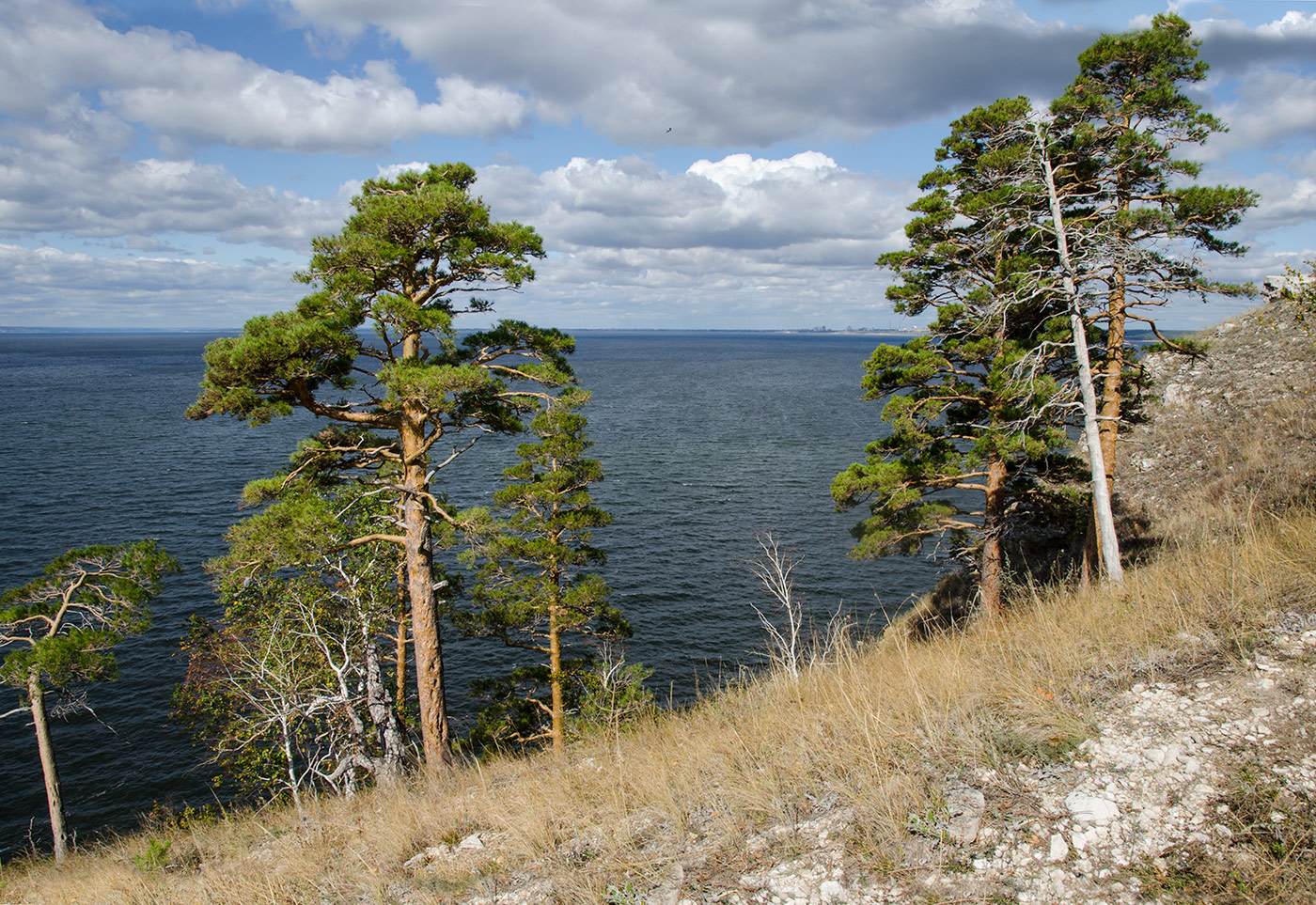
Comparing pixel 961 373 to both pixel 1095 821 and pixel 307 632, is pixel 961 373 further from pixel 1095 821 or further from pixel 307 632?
pixel 307 632

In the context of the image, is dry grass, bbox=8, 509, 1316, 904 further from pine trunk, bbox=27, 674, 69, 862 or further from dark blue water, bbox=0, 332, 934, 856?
pine trunk, bbox=27, 674, 69, 862

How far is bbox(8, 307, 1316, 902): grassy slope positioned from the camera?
483 cm

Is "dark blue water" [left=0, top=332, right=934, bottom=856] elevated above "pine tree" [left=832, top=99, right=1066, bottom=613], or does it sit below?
below

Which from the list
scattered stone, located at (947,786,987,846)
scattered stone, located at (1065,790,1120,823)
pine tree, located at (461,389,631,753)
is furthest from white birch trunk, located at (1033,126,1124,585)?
pine tree, located at (461,389,631,753)

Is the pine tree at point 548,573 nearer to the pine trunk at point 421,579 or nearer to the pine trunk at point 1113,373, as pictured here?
the pine trunk at point 421,579

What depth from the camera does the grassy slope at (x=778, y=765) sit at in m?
4.83

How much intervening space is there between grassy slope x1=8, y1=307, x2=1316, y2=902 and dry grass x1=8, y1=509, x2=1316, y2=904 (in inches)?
0.7

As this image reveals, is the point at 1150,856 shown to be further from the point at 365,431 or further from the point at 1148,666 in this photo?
the point at 365,431

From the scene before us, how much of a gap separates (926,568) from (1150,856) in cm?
3137

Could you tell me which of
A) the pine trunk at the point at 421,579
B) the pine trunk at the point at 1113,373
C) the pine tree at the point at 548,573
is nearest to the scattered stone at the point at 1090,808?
the pine trunk at the point at 1113,373

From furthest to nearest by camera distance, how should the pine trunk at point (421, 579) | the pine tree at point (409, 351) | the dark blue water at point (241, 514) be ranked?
the dark blue water at point (241, 514)
the pine trunk at point (421, 579)
the pine tree at point (409, 351)

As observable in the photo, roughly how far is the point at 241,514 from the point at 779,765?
39558mm

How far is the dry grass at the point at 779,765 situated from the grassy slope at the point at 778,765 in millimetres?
18

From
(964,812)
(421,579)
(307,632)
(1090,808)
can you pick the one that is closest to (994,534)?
(1090,808)
